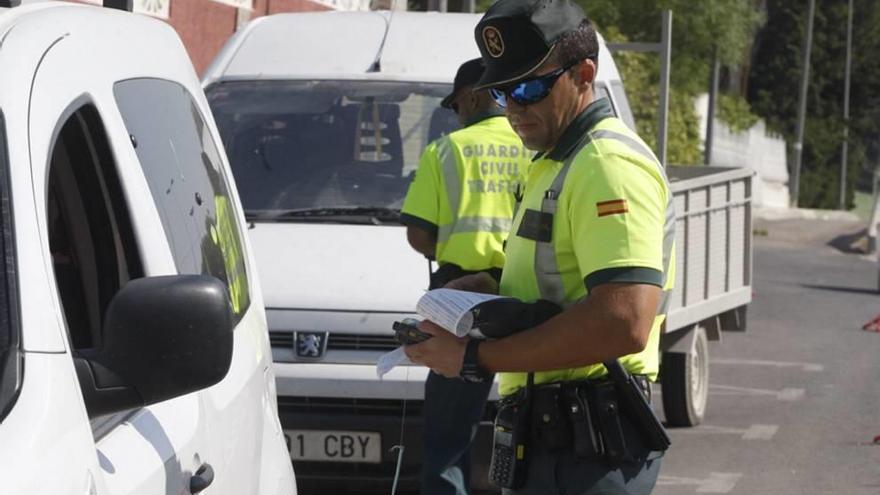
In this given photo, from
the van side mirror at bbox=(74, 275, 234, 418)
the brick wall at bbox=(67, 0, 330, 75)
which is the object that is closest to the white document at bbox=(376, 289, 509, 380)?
the van side mirror at bbox=(74, 275, 234, 418)

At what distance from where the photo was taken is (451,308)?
3.86m

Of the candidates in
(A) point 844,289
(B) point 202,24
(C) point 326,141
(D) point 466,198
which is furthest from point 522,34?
(A) point 844,289

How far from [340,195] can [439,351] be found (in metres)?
4.78

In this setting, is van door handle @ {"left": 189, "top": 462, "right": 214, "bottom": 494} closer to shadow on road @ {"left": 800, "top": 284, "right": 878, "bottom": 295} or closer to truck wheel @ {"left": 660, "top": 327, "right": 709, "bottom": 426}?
truck wheel @ {"left": 660, "top": 327, "right": 709, "bottom": 426}

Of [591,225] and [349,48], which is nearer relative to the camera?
[591,225]

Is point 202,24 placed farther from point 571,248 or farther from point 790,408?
point 571,248

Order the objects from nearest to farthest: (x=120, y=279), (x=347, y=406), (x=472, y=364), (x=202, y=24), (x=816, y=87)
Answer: (x=120, y=279), (x=472, y=364), (x=347, y=406), (x=202, y=24), (x=816, y=87)

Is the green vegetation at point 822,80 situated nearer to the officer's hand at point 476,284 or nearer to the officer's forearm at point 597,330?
the officer's hand at point 476,284

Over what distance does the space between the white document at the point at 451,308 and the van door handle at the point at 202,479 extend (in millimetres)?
689

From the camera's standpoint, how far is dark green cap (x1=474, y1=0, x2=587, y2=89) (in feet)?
12.8

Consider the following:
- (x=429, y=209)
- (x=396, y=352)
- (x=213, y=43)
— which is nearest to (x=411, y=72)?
(x=429, y=209)

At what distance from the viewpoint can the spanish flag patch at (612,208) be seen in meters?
3.74

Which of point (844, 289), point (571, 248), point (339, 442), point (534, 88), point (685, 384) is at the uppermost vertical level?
point (534, 88)

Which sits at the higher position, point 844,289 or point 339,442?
point 339,442
